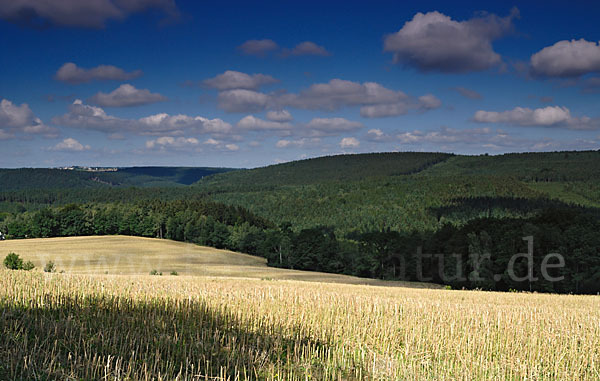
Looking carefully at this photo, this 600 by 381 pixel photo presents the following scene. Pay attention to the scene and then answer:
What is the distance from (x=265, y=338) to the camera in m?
10.2

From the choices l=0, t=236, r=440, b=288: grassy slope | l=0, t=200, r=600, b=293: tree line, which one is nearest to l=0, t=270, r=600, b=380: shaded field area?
l=0, t=236, r=440, b=288: grassy slope

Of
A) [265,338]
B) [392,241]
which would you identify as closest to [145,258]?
[392,241]

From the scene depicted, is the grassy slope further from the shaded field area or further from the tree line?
the shaded field area

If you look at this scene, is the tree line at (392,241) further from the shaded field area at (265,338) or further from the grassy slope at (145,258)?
the shaded field area at (265,338)

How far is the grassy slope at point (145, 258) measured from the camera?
67750 millimetres

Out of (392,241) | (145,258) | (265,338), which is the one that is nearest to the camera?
(265,338)

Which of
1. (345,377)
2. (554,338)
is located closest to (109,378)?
(345,377)

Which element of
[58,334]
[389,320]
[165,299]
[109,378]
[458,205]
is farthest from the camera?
[458,205]

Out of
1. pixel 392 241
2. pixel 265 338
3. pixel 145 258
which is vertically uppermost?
pixel 265 338

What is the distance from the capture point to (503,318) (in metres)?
12.8

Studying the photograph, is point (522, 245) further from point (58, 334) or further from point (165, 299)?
point (58, 334)

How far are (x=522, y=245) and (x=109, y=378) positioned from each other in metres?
66.6

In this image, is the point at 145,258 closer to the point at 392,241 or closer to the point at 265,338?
the point at 392,241

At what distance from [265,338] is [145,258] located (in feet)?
258
